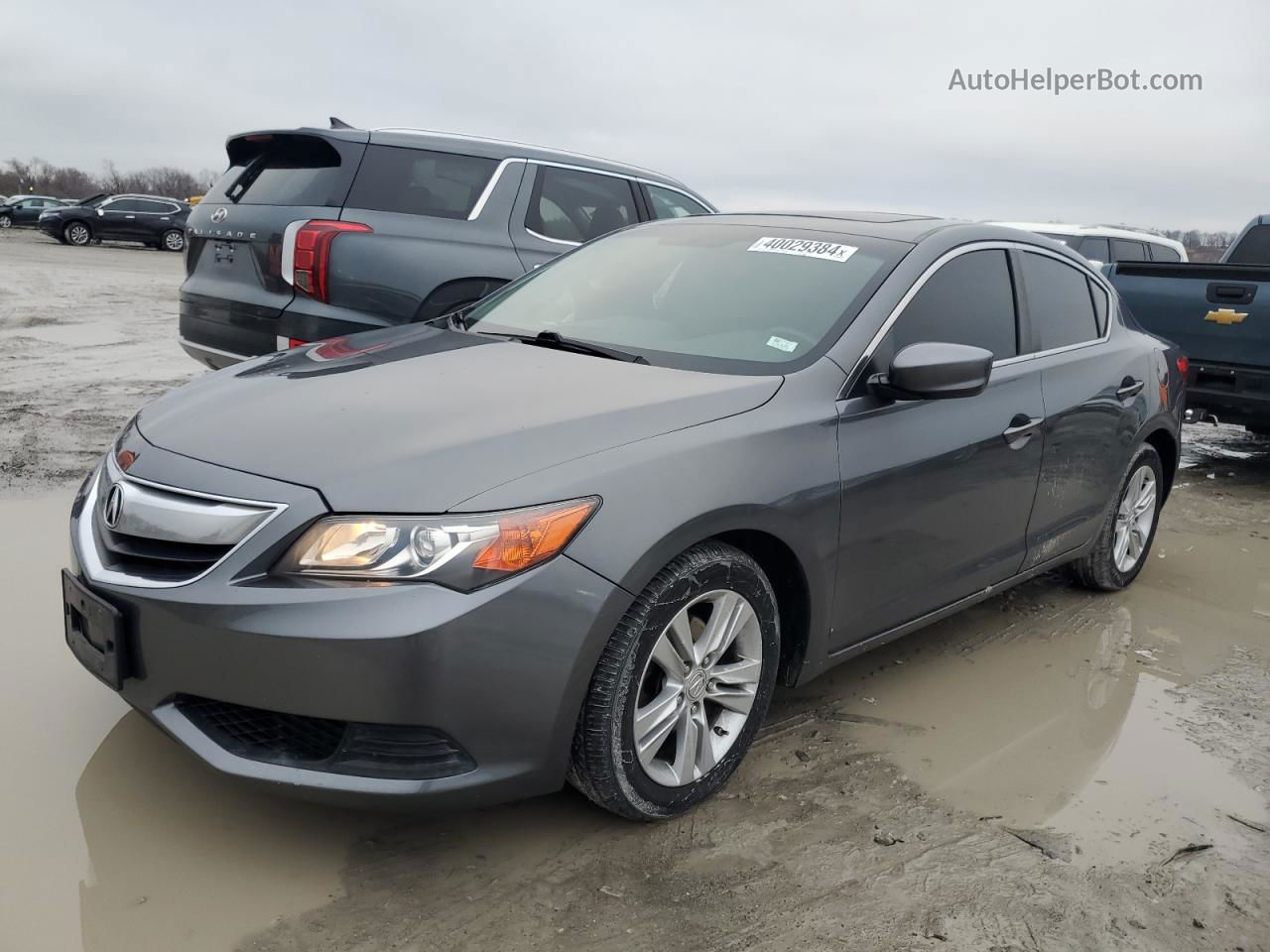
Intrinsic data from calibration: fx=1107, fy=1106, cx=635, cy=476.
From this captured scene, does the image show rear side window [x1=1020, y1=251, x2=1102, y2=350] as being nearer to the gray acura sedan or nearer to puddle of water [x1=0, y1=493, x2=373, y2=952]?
the gray acura sedan

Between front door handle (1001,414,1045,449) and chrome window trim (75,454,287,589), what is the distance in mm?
2429

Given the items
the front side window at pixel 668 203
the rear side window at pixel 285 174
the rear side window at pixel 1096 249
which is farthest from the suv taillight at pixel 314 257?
the rear side window at pixel 1096 249

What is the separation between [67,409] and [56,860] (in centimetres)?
555

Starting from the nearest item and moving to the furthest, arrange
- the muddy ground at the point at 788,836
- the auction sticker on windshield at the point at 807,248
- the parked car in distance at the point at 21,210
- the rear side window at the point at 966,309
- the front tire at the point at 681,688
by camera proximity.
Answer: the muddy ground at the point at 788,836 < the front tire at the point at 681,688 < the rear side window at the point at 966,309 < the auction sticker on windshield at the point at 807,248 < the parked car in distance at the point at 21,210

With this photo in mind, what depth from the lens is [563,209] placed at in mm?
6387

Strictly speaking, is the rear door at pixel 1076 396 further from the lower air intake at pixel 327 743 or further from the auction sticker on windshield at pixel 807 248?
the lower air intake at pixel 327 743

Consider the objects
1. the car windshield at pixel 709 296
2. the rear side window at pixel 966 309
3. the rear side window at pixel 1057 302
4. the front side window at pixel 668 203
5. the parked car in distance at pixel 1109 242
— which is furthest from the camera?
the parked car in distance at pixel 1109 242

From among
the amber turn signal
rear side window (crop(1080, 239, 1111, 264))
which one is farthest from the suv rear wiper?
rear side window (crop(1080, 239, 1111, 264))

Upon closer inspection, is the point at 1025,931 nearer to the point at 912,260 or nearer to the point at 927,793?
the point at 927,793

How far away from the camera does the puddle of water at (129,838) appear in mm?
2328

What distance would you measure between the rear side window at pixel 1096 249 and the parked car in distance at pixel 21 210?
3773 centimetres

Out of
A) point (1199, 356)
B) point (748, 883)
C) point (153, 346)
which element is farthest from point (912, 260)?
point (153, 346)

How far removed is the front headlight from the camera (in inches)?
90.2

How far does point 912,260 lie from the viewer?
3.52 m
